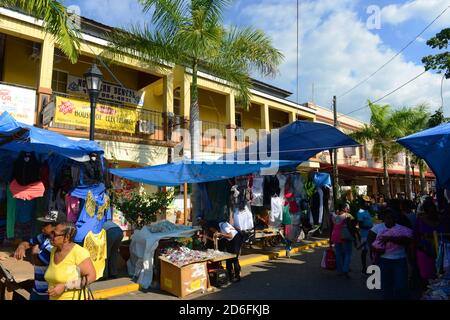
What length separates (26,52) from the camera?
1109cm

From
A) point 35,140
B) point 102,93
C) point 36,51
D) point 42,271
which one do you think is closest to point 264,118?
Answer: point 102,93

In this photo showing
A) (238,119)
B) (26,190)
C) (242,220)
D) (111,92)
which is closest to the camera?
(26,190)

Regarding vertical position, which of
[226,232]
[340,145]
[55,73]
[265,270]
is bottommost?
[265,270]

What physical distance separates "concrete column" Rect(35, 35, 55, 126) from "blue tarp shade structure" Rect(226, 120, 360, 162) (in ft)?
19.5

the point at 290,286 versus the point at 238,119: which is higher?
the point at 238,119

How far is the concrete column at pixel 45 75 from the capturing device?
9578mm

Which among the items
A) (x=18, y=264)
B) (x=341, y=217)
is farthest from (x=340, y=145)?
(x=18, y=264)

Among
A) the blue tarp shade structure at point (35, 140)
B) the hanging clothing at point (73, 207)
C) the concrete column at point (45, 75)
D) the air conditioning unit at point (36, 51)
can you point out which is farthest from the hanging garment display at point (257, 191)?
the air conditioning unit at point (36, 51)

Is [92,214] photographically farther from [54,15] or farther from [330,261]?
[330,261]

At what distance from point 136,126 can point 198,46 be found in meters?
3.97

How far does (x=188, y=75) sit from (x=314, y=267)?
8.99m

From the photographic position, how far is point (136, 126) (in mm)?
11727

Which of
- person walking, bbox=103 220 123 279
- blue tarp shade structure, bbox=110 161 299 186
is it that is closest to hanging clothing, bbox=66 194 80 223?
person walking, bbox=103 220 123 279
